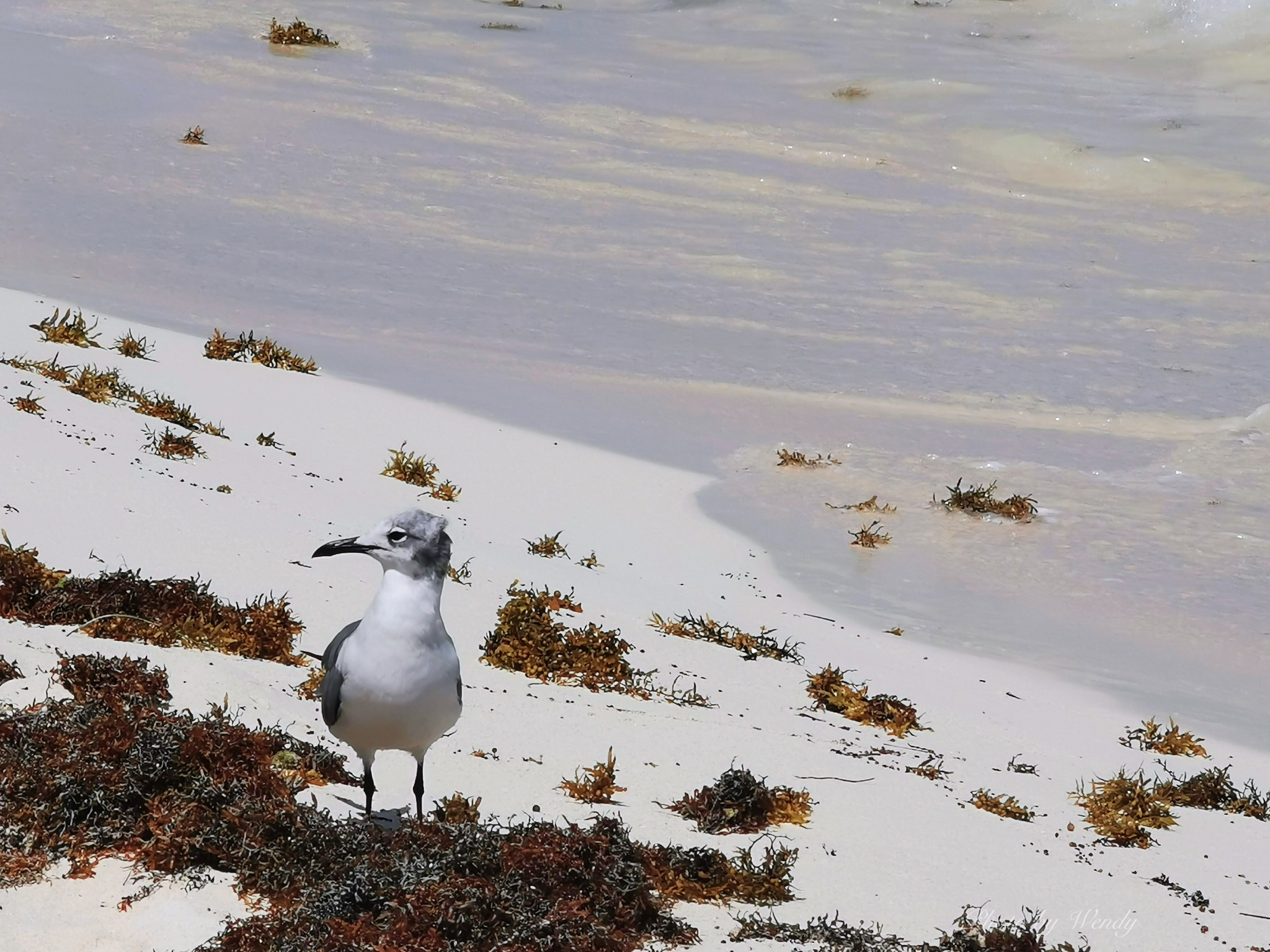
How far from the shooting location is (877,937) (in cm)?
472

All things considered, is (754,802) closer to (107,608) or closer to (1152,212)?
(107,608)

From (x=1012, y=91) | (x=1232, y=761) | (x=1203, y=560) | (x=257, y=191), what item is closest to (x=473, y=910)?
(x=1232, y=761)

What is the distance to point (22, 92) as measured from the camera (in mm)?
20844

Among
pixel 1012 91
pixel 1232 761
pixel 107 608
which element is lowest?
pixel 1232 761

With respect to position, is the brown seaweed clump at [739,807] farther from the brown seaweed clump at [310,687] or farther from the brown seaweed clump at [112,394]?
the brown seaweed clump at [112,394]

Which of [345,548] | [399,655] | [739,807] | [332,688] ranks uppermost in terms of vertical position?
[345,548]

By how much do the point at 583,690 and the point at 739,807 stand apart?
56.9 inches

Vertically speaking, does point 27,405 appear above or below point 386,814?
above

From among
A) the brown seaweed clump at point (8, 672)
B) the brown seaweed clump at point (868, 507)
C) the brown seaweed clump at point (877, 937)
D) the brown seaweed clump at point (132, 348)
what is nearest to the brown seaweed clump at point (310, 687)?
the brown seaweed clump at point (8, 672)

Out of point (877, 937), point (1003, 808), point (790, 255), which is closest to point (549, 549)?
point (1003, 808)

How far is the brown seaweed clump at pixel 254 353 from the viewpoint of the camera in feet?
36.8

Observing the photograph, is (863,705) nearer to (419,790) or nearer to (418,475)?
(419,790)

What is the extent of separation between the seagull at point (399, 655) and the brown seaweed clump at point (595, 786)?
91cm

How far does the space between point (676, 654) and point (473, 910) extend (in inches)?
135
